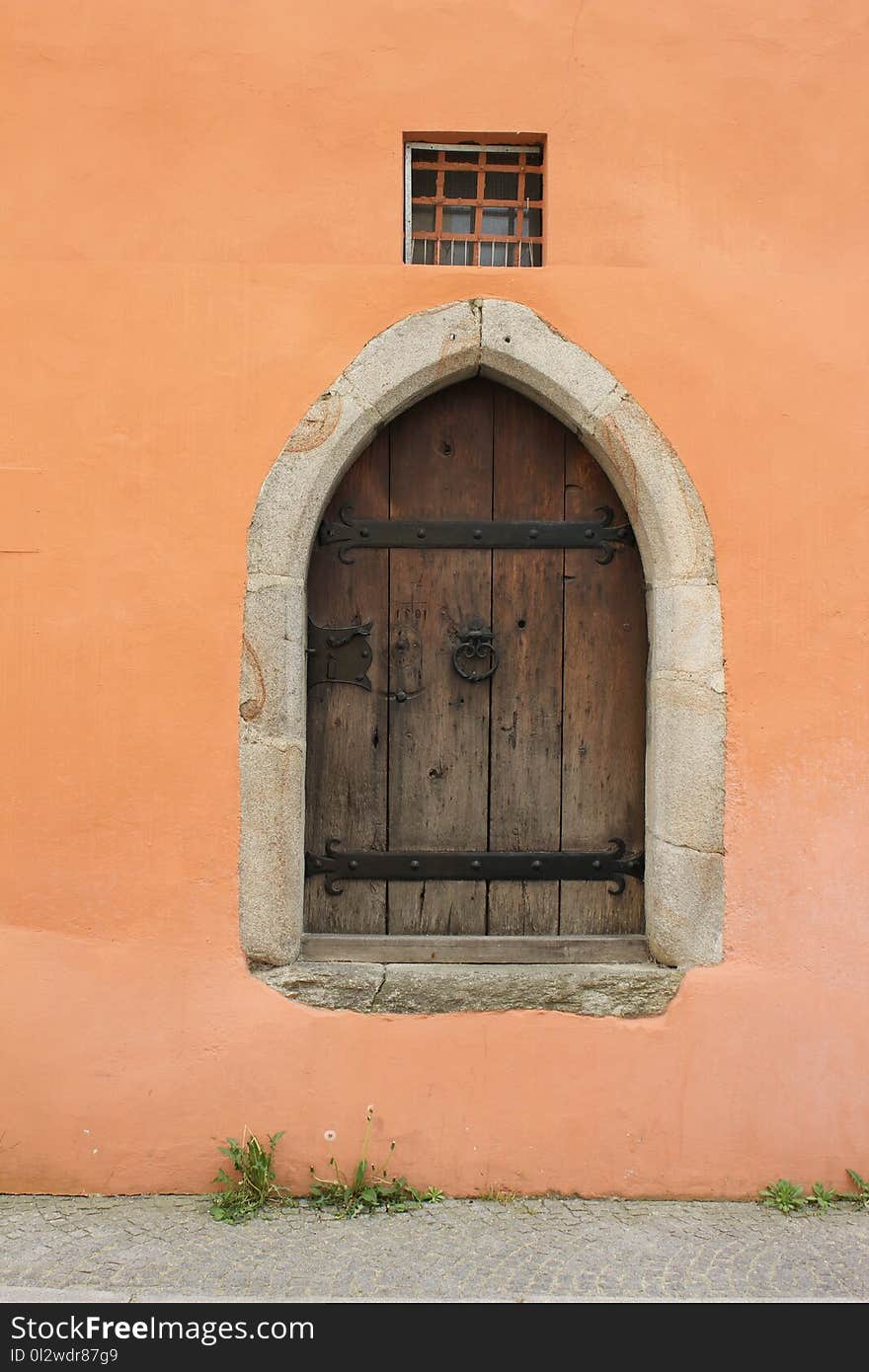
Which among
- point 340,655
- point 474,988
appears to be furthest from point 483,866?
point 340,655

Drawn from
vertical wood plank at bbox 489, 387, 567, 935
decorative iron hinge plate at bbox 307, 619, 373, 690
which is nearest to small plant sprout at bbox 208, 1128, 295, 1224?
vertical wood plank at bbox 489, 387, 567, 935

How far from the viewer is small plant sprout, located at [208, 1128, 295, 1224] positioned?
2699 millimetres

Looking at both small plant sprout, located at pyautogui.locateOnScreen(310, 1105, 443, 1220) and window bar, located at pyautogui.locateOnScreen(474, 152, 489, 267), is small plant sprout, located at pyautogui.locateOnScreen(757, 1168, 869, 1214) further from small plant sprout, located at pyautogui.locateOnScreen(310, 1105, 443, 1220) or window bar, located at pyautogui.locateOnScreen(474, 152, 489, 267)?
window bar, located at pyautogui.locateOnScreen(474, 152, 489, 267)

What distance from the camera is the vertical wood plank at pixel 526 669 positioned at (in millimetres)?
3021

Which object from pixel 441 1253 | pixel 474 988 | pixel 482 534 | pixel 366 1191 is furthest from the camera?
pixel 482 534

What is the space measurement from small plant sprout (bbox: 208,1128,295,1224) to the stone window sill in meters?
0.41

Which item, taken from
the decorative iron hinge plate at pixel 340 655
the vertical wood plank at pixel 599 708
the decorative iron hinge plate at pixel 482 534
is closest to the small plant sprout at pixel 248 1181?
the vertical wood plank at pixel 599 708

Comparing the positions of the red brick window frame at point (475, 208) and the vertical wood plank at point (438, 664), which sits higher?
the red brick window frame at point (475, 208)

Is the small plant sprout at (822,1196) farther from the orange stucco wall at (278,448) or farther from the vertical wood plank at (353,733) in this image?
the vertical wood plank at (353,733)

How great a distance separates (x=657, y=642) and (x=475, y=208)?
1358 mm

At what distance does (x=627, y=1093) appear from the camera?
2.79 meters

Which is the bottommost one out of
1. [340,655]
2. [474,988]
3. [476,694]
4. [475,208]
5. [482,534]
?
[474,988]

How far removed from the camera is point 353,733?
3.04m

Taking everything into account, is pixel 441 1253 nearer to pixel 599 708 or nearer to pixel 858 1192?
pixel 858 1192
